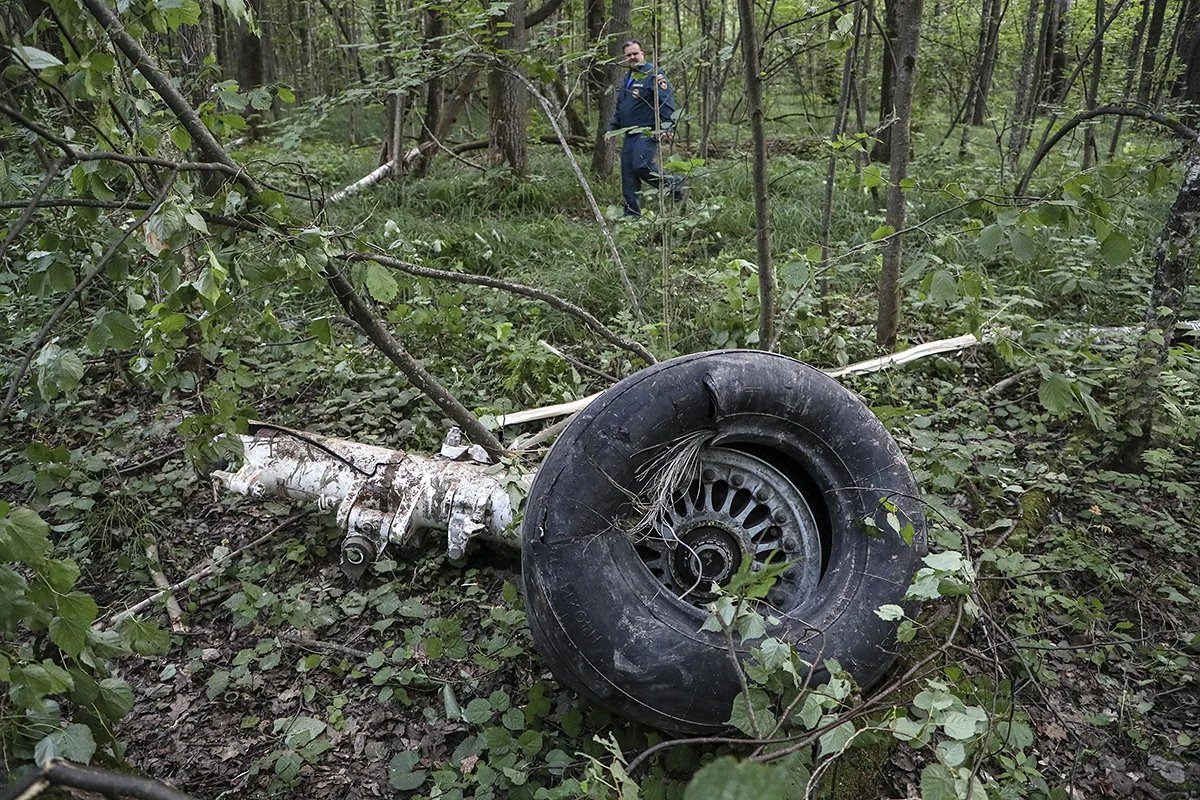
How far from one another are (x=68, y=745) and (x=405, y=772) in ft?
3.56

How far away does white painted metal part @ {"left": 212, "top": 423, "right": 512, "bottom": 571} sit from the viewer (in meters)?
3.26

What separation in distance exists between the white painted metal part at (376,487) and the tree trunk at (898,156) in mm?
2318

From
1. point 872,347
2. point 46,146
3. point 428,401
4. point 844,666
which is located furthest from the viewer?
point 872,347

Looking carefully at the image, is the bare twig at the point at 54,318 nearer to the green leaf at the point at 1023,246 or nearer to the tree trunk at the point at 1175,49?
the green leaf at the point at 1023,246

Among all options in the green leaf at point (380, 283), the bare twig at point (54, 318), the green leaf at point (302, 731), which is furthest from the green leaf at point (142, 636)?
the green leaf at point (380, 283)

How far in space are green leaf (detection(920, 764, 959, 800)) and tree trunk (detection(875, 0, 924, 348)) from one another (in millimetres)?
2738

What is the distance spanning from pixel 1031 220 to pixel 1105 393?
7.01ft

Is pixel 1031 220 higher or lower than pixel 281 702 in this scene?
higher

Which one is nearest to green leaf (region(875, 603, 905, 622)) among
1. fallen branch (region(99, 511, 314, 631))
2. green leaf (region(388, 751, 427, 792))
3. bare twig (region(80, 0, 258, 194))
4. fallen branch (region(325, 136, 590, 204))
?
green leaf (region(388, 751, 427, 792))

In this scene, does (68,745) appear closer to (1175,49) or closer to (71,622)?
(71,622)

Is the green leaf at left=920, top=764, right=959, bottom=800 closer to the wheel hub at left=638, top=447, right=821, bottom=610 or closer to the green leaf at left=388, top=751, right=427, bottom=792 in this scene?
the wheel hub at left=638, top=447, right=821, bottom=610

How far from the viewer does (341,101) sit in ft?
19.5

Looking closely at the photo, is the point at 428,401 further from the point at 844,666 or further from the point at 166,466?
the point at 844,666

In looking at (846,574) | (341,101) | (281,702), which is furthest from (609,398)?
A: (341,101)
